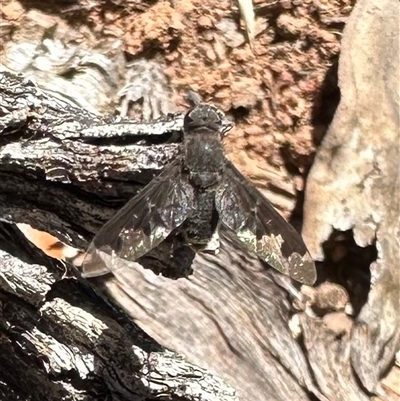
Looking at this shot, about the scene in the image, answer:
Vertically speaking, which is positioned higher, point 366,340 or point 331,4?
point 331,4

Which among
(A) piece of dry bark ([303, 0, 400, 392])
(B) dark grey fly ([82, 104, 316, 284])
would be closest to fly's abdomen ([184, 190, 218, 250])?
(B) dark grey fly ([82, 104, 316, 284])

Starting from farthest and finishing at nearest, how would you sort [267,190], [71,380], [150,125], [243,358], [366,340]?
[267,190] < [366,340] < [243,358] < [71,380] < [150,125]

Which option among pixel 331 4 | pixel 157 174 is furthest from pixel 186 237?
pixel 331 4

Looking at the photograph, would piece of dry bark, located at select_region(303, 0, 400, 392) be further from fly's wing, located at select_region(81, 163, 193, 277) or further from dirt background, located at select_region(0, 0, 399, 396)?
fly's wing, located at select_region(81, 163, 193, 277)

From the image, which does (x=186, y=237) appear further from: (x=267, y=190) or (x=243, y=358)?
(x=267, y=190)

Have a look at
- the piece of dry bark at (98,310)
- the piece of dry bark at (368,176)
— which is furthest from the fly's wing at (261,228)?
the piece of dry bark at (368,176)

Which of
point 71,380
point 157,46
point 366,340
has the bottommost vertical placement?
point 366,340

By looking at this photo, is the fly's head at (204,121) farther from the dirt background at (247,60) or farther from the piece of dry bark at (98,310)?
the dirt background at (247,60)
